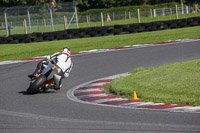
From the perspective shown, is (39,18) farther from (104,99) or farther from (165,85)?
(104,99)

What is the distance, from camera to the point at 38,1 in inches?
2753

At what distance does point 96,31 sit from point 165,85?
18.1 m

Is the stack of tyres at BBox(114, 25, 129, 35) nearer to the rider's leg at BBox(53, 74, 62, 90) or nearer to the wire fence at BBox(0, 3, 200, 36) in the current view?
the wire fence at BBox(0, 3, 200, 36)

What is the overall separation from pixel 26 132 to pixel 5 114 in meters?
1.76

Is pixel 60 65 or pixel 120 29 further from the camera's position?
pixel 120 29

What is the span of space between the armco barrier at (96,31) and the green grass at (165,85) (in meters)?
15.8

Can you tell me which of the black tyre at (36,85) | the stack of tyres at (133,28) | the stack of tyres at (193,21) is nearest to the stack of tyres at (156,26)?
the stack of tyres at (133,28)

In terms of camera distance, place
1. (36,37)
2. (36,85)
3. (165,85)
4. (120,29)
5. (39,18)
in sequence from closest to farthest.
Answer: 1. (165,85)
2. (36,85)
3. (36,37)
4. (120,29)
5. (39,18)

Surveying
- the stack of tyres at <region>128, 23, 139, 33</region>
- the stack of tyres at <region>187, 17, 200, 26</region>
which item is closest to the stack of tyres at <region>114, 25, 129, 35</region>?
the stack of tyres at <region>128, 23, 139, 33</region>

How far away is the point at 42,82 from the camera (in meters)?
10.5

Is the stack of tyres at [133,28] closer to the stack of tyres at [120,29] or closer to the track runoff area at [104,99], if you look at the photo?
the stack of tyres at [120,29]

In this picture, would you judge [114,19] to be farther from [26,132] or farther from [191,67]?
[26,132]

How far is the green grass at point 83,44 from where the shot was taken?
72.6 ft

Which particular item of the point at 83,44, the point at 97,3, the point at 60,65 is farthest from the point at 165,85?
the point at 97,3
